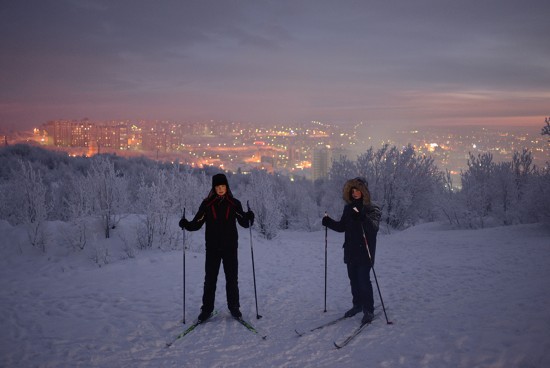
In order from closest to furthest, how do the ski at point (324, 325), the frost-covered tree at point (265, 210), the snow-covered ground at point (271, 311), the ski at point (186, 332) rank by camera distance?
the snow-covered ground at point (271, 311), the ski at point (186, 332), the ski at point (324, 325), the frost-covered tree at point (265, 210)

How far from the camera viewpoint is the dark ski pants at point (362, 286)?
5.43m

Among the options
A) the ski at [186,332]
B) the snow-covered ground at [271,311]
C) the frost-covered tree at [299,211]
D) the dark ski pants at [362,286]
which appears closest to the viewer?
the snow-covered ground at [271,311]

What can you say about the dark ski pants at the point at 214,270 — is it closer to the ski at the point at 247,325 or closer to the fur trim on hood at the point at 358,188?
the ski at the point at 247,325

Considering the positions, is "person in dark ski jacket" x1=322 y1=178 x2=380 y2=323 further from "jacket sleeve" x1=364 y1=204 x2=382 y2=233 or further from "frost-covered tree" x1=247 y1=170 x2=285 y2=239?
"frost-covered tree" x1=247 y1=170 x2=285 y2=239

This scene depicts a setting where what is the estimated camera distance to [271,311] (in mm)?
6363

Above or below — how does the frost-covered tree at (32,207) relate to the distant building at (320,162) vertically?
below

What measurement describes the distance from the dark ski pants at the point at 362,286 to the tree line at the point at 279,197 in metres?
4.48

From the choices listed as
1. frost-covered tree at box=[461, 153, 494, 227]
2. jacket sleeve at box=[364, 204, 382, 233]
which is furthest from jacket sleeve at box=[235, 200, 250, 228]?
frost-covered tree at box=[461, 153, 494, 227]

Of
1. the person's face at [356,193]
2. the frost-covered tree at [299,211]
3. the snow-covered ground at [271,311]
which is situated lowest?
the frost-covered tree at [299,211]

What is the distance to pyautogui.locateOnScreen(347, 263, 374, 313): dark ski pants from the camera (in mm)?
5430

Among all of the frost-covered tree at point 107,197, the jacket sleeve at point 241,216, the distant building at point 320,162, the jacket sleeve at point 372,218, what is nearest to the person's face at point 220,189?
the jacket sleeve at point 241,216

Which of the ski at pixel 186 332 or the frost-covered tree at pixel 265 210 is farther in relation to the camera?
the frost-covered tree at pixel 265 210

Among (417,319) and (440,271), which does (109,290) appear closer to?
(417,319)

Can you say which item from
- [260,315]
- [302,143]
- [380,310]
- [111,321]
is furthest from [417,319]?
[302,143]
